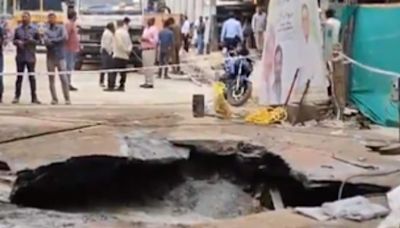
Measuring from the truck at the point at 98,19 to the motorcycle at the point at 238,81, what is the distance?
9234 millimetres

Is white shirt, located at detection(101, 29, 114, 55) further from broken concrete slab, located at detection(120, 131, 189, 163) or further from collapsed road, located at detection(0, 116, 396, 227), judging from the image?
broken concrete slab, located at detection(120, 131, 189, 163)

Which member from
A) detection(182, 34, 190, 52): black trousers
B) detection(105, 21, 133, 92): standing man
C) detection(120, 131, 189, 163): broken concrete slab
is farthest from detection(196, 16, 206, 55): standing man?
detection(120, 131, 189, 163): broken concrete slab

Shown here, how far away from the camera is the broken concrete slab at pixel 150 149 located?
9922mm

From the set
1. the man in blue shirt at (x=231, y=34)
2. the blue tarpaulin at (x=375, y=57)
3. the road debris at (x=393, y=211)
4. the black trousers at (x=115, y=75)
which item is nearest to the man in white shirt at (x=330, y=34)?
the blue tarpaulin at (x=375, y=57)

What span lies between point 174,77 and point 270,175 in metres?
15.2

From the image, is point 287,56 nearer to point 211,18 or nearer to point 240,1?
point 211,18

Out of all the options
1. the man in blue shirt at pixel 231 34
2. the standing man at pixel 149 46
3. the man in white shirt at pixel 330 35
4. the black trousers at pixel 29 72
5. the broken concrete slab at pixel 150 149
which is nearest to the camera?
the broken concrete slab at pixel 150 149

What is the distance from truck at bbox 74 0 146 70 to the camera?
2622 centimetres

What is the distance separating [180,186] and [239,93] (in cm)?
632

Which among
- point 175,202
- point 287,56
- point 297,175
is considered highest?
point 287,56

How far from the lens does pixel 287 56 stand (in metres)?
13.8

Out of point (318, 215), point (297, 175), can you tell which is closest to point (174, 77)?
point (297, 175)

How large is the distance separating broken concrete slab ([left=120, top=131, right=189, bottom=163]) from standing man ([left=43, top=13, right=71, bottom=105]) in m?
5.52

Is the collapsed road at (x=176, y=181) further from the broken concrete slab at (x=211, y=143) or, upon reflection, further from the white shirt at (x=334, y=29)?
the white shirt at (x=334, y=29)
